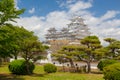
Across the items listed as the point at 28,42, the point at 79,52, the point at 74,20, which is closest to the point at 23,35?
the point at 28,42

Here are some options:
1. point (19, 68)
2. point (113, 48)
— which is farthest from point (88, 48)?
point (19, 68)

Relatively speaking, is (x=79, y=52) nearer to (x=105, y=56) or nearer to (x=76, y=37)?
(x=105, y=56)

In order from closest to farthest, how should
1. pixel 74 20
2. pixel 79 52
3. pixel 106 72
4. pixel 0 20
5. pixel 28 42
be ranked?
1. pixel 106 72
2. pixel 0 20
3. pixel 28 42
4. pixel 79 52
5. pixel 74 20

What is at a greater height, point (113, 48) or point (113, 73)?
point (113, 48)

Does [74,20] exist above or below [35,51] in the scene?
above

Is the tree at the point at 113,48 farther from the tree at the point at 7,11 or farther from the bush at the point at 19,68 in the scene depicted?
the tree at the point at 7,11

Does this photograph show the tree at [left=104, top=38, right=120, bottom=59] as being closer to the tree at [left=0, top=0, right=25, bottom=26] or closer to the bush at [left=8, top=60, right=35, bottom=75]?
the bush at [left=8, top=60, right=35, bottom=75]

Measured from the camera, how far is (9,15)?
81.8ft

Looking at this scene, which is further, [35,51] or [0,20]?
[35,51]

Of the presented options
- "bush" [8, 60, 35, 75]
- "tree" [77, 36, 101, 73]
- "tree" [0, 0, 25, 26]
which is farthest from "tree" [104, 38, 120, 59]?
"tree" [0, 0, 25, 26]

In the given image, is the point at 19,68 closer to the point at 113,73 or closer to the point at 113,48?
the point at 113,48

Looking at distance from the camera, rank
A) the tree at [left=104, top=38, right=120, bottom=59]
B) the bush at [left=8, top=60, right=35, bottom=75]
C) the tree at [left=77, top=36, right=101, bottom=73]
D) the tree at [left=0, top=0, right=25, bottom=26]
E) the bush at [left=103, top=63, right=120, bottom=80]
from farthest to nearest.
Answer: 1. the tree at [left=104, top=38, right=120, bottom=59]
2. the tree at [left=77, top=36, right=101, bottom=73]
3. the bush at [left=8, top=60, right=35, bottom=75]
4. the tree at [left=0, top=0, right=25, bottom=26]
5. the bush at [left=103, top=63, right=120, bottom=80]

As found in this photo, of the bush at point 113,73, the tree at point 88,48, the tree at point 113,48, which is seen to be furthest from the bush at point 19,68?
the bush at point 113,73

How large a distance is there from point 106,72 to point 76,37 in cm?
5838
